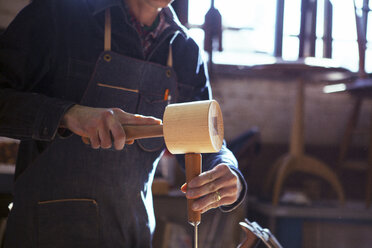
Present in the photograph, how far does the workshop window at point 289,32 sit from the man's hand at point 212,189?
7.59 ft

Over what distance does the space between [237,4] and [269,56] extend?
619 mm

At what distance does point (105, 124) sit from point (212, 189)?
0.68 ft

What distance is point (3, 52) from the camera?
80 centimetres

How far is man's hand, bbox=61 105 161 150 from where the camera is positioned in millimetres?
602

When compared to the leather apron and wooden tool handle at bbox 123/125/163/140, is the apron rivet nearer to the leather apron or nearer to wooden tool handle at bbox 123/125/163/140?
the leather apron

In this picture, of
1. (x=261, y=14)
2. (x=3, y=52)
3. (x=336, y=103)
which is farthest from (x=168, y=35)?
(x=336, y=103)

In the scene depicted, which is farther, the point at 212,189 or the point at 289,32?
the point at 289,32

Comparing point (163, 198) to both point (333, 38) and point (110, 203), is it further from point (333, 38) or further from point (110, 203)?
point (333, 38)

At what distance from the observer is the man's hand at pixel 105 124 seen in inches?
23.7

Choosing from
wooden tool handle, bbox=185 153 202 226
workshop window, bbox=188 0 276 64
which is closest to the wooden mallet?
wooden tool handle, bbox=185 153 202 226

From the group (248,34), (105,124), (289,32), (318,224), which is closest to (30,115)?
(105,124)

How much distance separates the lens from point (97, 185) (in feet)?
2.90

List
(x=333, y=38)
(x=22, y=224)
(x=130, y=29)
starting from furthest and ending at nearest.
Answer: (x=333, y=38) → (x=130, y=29) → (x=22, y=224)

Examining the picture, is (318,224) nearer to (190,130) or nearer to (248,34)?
(248,34)
